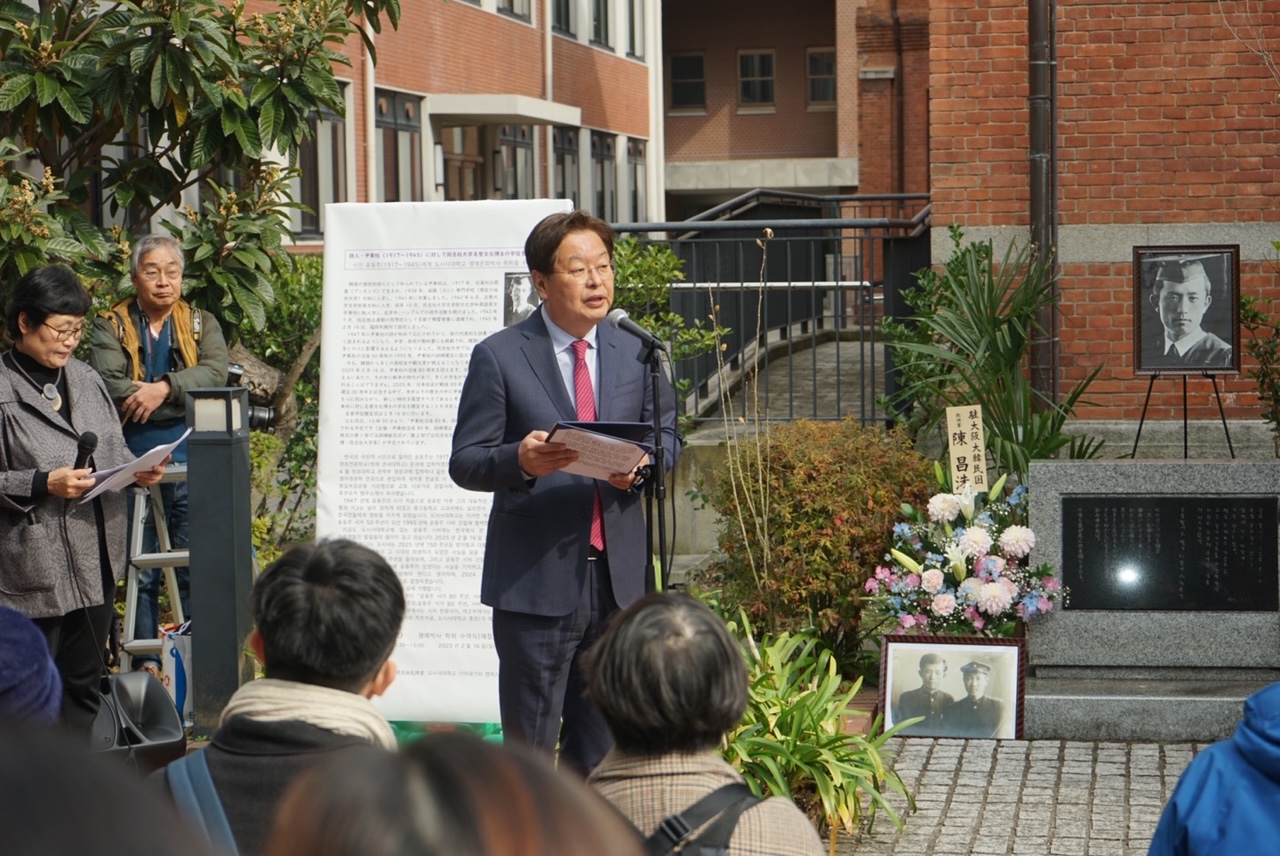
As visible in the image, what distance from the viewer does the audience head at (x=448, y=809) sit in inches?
42.7

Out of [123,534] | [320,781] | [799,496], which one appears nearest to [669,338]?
[799,496]

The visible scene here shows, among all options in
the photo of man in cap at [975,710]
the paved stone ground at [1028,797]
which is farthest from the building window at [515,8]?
the paved stone ground at [1028,797]

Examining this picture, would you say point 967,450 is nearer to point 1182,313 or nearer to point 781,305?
point 1182,313

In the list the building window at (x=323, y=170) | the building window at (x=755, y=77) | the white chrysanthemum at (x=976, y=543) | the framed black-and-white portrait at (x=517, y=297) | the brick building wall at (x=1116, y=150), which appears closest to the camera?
the framed black-and-white portrait at (x=517, y=297)

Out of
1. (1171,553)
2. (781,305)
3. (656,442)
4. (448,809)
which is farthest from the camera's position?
(781,305)

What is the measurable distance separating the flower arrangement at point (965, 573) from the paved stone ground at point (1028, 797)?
578 mm

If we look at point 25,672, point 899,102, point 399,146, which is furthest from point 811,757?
point 899,102

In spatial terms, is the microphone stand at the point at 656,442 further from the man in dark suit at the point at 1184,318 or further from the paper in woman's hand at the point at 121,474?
the man in dark suit at the point at 1184,318

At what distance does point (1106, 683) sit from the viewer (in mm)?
7059

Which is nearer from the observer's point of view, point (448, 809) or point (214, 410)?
point (448, 809)

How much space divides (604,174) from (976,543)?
26.6m

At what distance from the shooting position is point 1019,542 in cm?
718

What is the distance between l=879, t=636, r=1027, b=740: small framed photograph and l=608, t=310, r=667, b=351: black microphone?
2.94 meters

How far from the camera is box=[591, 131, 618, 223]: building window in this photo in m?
32.6
